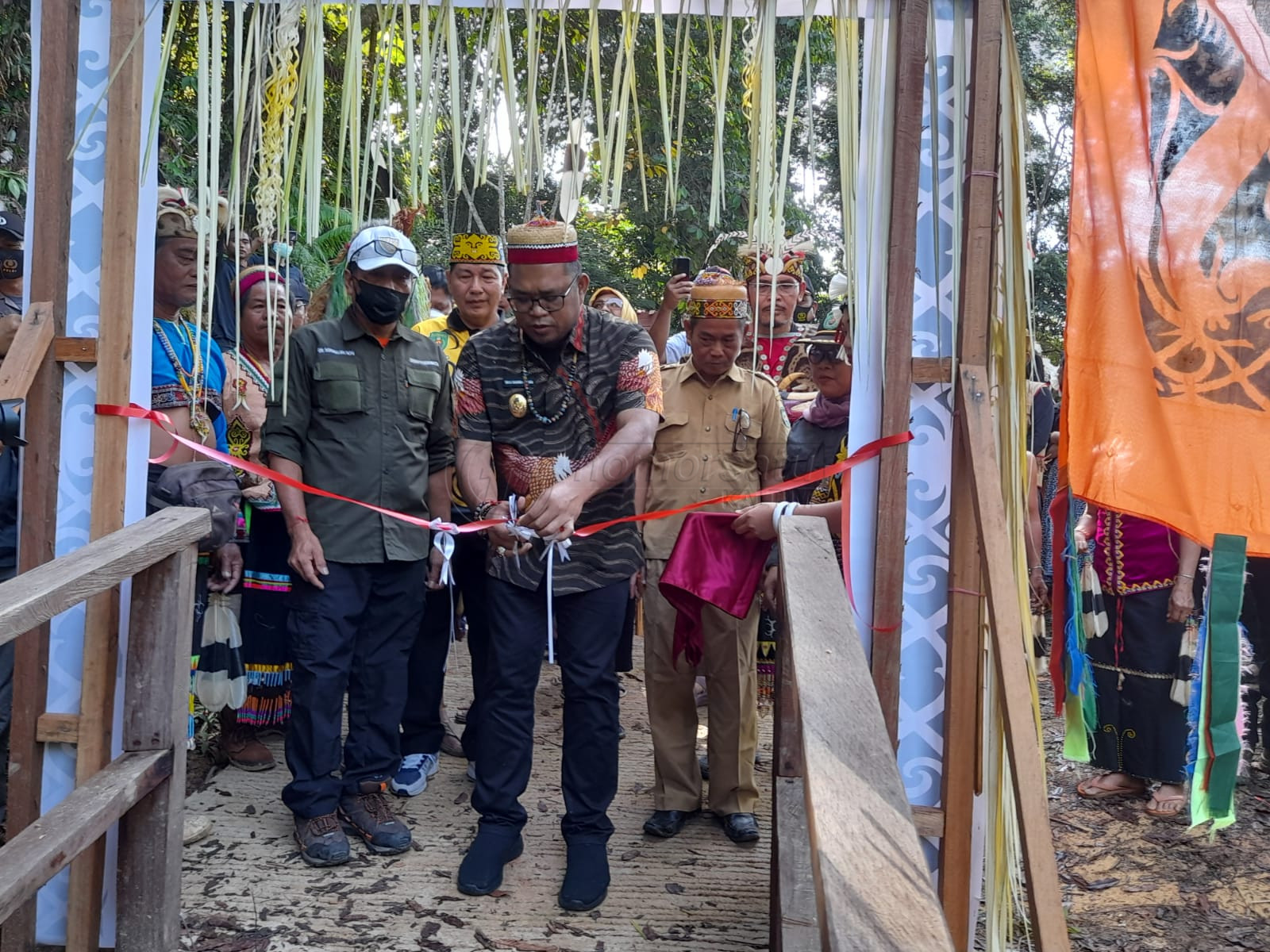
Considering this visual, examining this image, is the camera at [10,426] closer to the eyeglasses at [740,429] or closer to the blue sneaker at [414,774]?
the blue sneaker at [414,774]

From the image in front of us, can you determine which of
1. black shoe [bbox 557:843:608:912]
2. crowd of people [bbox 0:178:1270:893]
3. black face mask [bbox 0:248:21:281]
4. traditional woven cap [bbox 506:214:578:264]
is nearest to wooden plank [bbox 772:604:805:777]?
crowd of people [bbox 0:178:1270:893]

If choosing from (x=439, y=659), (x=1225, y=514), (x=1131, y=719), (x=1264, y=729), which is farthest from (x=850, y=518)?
(x=1264, y=729)

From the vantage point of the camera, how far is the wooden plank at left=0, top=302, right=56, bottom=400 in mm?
2637

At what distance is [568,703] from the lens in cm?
319

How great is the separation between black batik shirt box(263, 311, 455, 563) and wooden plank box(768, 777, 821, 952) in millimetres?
1451

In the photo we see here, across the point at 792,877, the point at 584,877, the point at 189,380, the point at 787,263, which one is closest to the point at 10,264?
the point at 189,380

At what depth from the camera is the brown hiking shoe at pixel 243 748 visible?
13.3 feet

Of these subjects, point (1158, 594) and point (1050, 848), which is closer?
point (1050, 848)

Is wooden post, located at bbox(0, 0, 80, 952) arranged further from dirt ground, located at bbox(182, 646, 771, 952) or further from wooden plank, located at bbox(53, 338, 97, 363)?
dirt ground, located at bbox(182, 646, 771, 952)

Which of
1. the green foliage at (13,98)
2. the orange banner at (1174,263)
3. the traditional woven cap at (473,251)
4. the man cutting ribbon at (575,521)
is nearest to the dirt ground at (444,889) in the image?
the man cutting ribbon at (575,521)

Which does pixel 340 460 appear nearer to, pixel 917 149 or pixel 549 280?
pixel 549 280

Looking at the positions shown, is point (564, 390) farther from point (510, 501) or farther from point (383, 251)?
point (383, 251)

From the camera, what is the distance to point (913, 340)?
2771 mm

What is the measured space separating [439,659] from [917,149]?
242cm
